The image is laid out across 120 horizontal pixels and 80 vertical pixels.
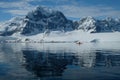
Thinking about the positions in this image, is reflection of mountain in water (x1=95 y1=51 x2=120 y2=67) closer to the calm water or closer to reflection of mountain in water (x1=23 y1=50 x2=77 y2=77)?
the calm water

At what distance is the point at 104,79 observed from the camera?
39.2 metres

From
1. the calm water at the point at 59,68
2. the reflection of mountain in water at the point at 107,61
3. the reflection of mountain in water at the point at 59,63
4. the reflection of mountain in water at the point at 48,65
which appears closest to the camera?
the calm water at the point at 59,68

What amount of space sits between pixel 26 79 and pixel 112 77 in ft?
42.0

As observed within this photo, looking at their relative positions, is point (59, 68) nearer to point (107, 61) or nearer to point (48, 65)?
point (48, 65)

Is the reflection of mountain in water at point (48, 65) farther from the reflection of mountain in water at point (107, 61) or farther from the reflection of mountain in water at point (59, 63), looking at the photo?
the reflection of mountain in water at point (107, 61)

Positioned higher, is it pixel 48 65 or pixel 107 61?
pixel 107 61

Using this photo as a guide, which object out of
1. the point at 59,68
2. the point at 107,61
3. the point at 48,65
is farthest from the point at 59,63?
the point at 107,61

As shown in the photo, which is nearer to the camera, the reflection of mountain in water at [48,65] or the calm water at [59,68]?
the calm water at [59,68]

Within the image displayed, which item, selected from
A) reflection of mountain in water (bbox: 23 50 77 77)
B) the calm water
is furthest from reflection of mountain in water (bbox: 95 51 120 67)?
reflection of mountain in water (bbox: 23 50 77 77)

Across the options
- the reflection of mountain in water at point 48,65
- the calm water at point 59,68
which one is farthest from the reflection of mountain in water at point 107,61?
the reflection of mountain in water at point 48,65

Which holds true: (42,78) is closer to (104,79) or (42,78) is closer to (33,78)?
(33,78)

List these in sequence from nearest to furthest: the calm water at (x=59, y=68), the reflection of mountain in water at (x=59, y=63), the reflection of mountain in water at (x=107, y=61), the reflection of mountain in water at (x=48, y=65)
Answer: the calm water at (x=59, y=68) < the reflection of mountain in water at (x=48, y=65) < the reflection of mountain in water at (x=59, y=63) < the reflection of mountain in water at (x=107, y=61)

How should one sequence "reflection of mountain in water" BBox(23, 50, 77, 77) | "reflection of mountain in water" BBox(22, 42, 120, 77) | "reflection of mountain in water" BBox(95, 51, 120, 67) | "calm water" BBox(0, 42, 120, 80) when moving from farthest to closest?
"reflection of mountain in water" BBox(95, 51, 120, 67) → "reflection of mountain in water" BBox(22, 42, 120, 77) → "reflection of mountain in water" BBox(23, 50, 77, 77) → "calm water" BBox(0, 42, 120, 80)

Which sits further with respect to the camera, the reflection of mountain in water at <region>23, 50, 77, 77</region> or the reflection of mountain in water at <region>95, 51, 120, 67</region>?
the reflection of mountain in water at <region>95, 51, 120, 67</region>
